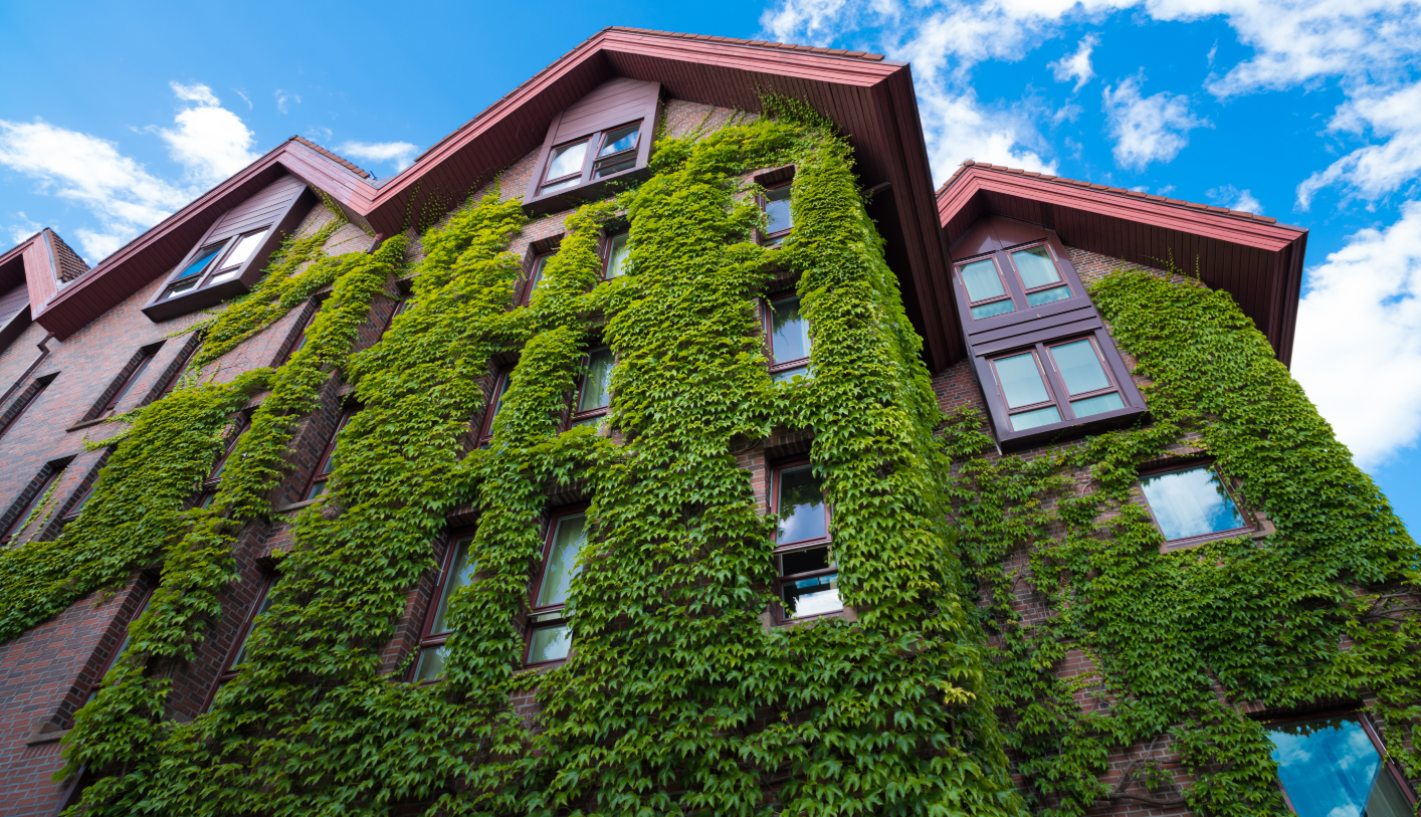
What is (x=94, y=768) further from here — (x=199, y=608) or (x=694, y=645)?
(x=694, y=645)

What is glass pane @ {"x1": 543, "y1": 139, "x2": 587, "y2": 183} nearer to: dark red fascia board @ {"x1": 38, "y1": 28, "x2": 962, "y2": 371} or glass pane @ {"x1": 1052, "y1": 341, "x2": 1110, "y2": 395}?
dark red fascia board @ {"x1": 38, "y1": 28, "x2": 962, "y2": 371}

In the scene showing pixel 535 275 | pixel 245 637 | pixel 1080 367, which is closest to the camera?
pixel 245 637

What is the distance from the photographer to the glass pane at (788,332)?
38.2 feet

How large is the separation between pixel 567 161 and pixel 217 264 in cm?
992

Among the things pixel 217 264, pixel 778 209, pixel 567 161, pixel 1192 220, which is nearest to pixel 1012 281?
pixel 1192 220

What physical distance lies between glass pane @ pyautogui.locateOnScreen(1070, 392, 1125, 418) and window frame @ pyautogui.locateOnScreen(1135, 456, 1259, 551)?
1376 mm

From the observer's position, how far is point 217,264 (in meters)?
19.2

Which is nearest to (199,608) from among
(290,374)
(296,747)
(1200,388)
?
(296,747)

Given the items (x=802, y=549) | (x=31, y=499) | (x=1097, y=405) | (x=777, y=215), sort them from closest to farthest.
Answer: (x=802, y=549) → (x=1097, y=405) → (x=777, y=215) → (x=31, y=499)

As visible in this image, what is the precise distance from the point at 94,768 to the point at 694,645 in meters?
7.83

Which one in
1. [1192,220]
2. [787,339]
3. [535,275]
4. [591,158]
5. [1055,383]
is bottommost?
[787,339]

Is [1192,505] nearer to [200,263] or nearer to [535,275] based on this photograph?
[535,275]

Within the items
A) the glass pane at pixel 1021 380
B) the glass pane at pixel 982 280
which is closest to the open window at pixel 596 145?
the glass pane at pixel 982 280

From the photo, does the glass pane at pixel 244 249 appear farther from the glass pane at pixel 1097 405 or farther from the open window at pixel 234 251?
the glass pane at pixel 1097 405
